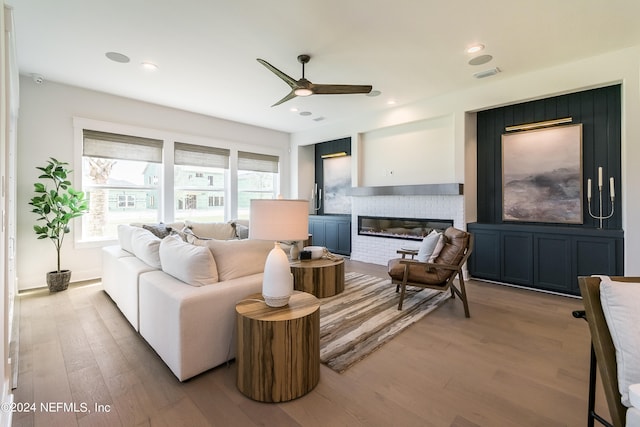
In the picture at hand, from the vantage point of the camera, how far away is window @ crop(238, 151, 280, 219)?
6422mm

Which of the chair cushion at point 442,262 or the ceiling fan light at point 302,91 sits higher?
the ceiling fan light at point 302,91

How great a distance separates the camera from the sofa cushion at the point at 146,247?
101 inches

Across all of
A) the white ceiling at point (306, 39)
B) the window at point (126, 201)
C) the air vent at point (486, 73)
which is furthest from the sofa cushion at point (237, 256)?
the air vent at point (486, 73)

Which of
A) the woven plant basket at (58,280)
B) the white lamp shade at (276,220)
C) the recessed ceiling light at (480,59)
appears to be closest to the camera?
the white lamp shade at (276,220)

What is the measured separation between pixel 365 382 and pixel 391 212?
387cm

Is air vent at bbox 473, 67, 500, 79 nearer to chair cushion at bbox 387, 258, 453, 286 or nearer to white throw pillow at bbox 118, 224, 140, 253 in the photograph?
chair cushion at bbox 387, 258, 453, 286

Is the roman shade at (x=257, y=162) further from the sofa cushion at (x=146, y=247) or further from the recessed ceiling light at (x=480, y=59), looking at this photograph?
the recessed ceiling light at (x=480, y=59)

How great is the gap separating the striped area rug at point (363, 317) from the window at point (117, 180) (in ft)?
12.5

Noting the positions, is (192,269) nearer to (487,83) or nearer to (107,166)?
(107,166)

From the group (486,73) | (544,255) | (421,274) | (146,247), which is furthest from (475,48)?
(146,247)

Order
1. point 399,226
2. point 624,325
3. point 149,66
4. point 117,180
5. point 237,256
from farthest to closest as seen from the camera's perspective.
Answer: point 399,226, point 117,180, point 149,66, point 237,256, point 624,325

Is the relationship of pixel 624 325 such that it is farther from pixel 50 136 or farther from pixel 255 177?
pixel 255 177

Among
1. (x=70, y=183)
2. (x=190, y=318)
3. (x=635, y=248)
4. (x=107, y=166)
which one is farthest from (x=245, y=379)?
(x=107, y=166)

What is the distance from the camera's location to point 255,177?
6750mm
